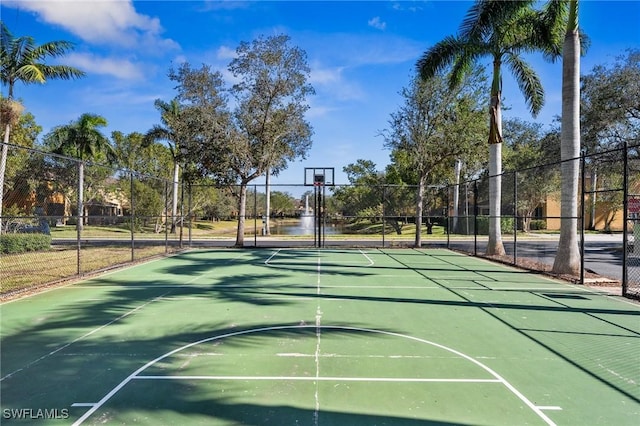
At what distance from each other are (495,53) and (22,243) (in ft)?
63.1

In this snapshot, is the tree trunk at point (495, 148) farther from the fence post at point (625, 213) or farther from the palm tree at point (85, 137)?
the palm tree at point (85, 137)

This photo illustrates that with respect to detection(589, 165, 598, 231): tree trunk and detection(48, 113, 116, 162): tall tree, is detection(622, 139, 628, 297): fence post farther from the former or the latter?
detection(48, 113, 116, 162): tall tree

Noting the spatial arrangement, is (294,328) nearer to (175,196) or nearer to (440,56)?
(440,56)

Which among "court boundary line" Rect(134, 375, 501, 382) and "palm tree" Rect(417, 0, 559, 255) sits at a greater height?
"palm tree" Rect(417, 0, 559, 255)

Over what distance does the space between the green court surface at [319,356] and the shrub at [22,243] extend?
766cm

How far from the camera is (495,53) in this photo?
15.3 m

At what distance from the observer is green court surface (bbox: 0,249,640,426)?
3.72 meters

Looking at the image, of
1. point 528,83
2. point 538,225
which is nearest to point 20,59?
point 528,83

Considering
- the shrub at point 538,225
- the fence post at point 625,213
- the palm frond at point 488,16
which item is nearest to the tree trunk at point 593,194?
the shrub at point 538,225

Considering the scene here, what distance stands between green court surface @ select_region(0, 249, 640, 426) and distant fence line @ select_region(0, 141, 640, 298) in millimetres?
3081

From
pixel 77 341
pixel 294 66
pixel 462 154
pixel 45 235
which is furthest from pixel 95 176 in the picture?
pixel 77 341

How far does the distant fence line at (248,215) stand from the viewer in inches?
461

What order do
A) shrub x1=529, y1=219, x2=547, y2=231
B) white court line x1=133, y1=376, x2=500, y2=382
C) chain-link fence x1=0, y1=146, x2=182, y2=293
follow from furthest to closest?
shrub x1=529, y1=219, x2=547, y2=231 → chain-link fence x1=0, y1=146, x2=182, y2=293 → white court line x1=133, y1=376, x2=500, y2=382

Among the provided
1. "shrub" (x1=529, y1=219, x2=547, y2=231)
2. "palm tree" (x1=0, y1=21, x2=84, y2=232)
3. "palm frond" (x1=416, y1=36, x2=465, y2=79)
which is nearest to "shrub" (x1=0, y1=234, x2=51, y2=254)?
→ "palm tree" (x1=0, y1=21, x2=84, y2=232)
